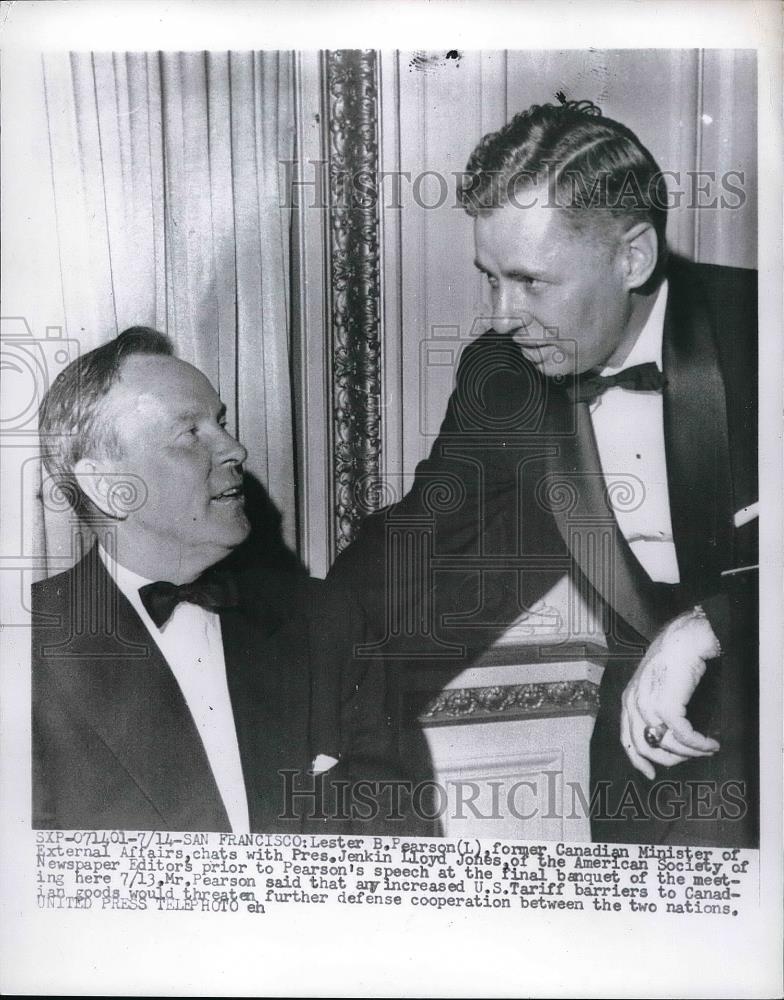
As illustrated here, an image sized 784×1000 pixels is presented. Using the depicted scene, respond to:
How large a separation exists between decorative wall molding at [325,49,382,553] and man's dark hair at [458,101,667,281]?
0.90 feet

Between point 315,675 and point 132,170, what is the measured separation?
108 centimetres

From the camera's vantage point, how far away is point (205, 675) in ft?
6.31

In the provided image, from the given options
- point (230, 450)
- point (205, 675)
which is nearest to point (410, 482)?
point (230, 450)

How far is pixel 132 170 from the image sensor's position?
1908 mm

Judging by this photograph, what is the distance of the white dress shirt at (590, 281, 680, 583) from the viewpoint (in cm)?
187

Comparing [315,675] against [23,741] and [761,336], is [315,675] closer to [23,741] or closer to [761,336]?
[23,741]

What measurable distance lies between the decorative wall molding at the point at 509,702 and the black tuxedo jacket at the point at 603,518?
0.15ft

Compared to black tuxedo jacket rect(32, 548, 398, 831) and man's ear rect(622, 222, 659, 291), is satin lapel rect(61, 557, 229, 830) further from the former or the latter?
man's ear rect(622, 222, 659, 291)

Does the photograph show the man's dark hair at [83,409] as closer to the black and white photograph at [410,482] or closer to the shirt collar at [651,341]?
the black and white photograph at [410,482]

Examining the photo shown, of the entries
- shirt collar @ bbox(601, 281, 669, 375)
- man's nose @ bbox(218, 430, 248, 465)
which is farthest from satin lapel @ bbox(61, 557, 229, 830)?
shirt collar @ bbox(601, 281, 669, 375)

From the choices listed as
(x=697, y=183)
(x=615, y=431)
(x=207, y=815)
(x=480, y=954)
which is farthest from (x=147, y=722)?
(x=697, y=183)

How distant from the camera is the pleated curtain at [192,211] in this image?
1.89 meters

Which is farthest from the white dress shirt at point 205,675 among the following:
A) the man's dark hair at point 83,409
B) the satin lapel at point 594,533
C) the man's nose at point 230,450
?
the satin lapel at point 594,533

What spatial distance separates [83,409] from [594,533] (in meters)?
1.06
